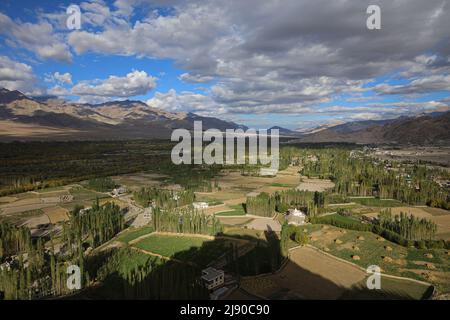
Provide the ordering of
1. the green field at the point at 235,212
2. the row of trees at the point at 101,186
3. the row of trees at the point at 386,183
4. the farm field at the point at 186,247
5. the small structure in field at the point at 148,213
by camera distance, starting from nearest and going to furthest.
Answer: the farm field at the point at 186,247
the small structure in field at the point at 148,213
the green field at the point at 235,212
the row of trees at the point at 386,183
the row of trees at the point at 101,186

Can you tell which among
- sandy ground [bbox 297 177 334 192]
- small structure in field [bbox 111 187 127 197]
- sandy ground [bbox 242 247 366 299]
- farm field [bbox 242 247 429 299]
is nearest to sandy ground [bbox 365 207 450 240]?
farm field [bbox 242 247 429 299]

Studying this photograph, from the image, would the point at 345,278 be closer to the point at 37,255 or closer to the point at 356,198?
the point at 37,255

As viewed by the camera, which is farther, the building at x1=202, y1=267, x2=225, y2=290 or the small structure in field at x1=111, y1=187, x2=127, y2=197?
the small structure in field at x1=111, y1=187, x2=127, y2=197

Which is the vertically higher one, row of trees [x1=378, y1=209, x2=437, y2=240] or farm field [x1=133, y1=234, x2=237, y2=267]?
row of trees [x1=378, y1=209, x2=437, y2=240]

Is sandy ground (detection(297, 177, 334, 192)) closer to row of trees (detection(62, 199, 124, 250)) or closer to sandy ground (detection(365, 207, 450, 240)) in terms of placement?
sandy ground (detection(365, 207, 450, 240))

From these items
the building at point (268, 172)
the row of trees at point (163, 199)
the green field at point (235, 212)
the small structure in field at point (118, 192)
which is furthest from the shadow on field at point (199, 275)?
the building at point (268, 172)

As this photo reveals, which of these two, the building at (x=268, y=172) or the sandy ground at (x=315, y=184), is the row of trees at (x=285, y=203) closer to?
the sandy ground at (x=315, y=184)
